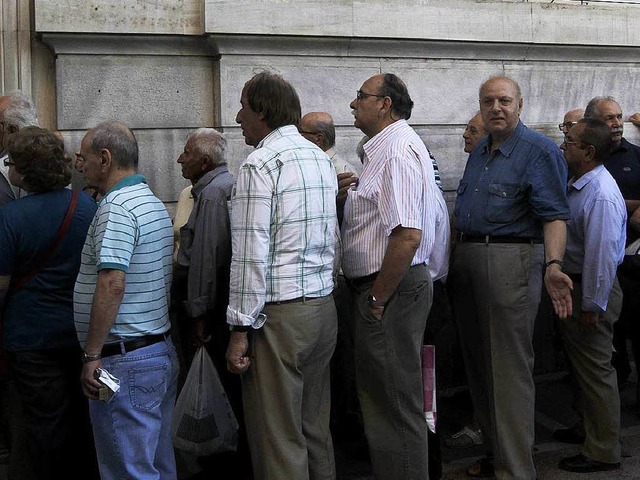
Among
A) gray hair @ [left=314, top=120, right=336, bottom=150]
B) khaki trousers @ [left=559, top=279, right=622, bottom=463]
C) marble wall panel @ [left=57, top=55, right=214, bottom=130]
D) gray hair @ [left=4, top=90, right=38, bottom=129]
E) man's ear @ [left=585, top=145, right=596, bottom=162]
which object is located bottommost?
khaki trousers @ [left=559, top=279, right=622, bottom=463]

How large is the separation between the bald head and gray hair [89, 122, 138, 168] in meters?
1.62

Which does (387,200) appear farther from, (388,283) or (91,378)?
(91,378)

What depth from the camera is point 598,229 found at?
15.5ft

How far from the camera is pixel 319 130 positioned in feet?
17.2

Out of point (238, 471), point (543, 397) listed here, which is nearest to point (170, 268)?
point (238, 471)

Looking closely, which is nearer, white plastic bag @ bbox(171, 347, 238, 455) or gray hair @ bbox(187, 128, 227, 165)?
white plastic bag @ bbox(171, 347, 238, 455)

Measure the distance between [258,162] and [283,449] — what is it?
1118 mm

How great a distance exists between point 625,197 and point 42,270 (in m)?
3.66

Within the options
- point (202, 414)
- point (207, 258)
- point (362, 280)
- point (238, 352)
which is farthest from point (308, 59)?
point (238, 352)

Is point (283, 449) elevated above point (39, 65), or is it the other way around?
point (39, 65)

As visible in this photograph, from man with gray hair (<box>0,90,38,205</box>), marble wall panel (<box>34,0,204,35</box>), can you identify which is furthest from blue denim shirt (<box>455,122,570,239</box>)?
man with gray hair (<box>0,90,38,205</box>)

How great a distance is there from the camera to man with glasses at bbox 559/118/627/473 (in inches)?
189

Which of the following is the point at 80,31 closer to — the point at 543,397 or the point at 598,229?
the point at 598,229

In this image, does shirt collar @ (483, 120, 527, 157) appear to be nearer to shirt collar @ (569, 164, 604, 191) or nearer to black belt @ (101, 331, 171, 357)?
shirt collar @ (569, 164, 604, 191)
